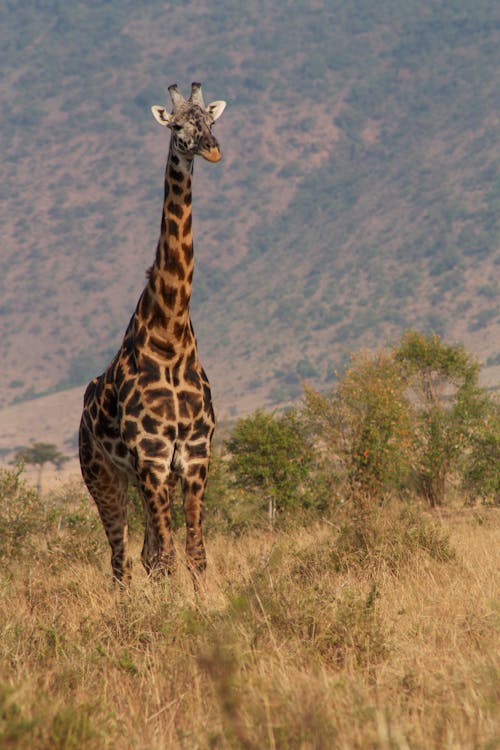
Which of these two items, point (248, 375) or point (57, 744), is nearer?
point (57, 744)

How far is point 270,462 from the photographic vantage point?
22.6 meters

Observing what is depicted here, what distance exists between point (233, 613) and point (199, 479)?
2.15 meters

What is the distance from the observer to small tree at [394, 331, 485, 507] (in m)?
24.1

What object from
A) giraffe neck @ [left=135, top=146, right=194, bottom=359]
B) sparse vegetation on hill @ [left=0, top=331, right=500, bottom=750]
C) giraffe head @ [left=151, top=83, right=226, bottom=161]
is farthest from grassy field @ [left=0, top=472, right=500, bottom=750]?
giraffe head @ [left=151, top=83, right=226, bottom=161]

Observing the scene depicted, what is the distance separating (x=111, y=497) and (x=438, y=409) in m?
18.2

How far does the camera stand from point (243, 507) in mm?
22734

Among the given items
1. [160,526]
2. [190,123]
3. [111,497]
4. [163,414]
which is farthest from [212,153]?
[111,497]

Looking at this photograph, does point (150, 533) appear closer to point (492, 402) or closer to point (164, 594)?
point (164, 594)

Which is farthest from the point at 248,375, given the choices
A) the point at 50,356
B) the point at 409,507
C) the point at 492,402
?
the point at 409,507

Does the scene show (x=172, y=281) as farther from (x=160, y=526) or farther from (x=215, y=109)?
(x=160, y=526)

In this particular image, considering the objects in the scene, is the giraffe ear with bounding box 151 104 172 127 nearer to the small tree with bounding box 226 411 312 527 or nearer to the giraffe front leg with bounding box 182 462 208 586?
the giraffe front leg with bounding box 182 462 208 586

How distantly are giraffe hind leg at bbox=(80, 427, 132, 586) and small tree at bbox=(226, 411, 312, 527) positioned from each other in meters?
11.2

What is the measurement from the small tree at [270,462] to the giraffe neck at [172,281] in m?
13.1

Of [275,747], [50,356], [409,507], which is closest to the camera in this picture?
[275,747]
